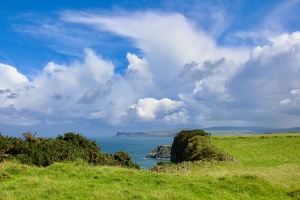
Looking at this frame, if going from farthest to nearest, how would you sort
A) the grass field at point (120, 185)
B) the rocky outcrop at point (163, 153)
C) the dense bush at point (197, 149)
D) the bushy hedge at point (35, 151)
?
the rocky outcrop at point (163, 153) < the dense bush at point (197, 149) < the bushy hedge at point (35, 151) < the grass field at point (120, 185)

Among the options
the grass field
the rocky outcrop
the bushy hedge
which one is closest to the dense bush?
the bushy hedge

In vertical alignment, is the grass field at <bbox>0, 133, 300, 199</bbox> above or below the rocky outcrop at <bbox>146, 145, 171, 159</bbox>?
above

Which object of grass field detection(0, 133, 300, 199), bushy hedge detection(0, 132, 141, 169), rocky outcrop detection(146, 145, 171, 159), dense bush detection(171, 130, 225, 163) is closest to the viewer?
grass field detection(0, 133, 300, 199)

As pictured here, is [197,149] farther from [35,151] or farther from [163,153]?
[163,153]

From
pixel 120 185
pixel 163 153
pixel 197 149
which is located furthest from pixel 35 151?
pixel 163 153

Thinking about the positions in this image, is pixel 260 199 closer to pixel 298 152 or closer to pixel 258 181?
pixel 258 181

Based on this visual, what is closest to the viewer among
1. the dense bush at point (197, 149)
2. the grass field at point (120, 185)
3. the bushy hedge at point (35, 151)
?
the grass field at point (120, 185)

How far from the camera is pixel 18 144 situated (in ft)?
94.5

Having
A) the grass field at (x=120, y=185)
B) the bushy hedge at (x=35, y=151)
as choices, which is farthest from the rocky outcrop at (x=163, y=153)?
the grass field at (x=120, y=185)

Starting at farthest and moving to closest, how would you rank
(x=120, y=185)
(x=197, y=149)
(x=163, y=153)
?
(x=163, y=153) → (x=197, y=149) → (x=120, y=185)

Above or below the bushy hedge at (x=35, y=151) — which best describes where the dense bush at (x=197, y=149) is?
below

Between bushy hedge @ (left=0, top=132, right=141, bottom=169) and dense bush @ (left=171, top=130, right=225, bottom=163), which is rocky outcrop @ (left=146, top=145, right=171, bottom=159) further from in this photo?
bushy hedge @ (left=0, top=132, right=141, bottom=169)

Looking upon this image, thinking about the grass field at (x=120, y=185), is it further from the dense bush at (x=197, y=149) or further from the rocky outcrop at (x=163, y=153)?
the rocky outcrop at (x=163, y=153)

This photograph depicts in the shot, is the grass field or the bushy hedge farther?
the bushy hedge
